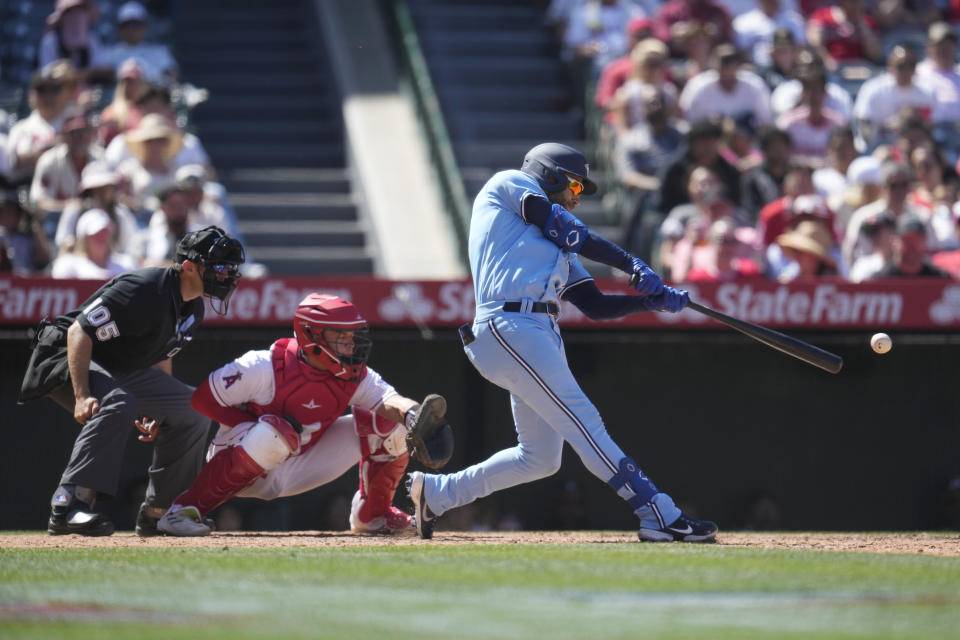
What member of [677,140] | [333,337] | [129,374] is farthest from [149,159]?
[333,337]

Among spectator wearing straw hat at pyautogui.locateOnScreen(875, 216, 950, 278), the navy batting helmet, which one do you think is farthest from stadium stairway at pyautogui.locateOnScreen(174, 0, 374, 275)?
the navy batting helmet

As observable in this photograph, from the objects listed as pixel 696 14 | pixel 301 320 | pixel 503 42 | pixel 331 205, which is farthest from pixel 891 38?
pixel 301 320

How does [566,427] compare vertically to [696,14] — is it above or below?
below

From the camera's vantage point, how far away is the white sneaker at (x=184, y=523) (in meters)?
7.43

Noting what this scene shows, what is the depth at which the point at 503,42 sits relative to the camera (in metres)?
15.4

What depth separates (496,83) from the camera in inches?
592

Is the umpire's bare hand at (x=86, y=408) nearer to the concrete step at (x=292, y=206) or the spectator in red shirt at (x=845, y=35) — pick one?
the concrete step at (x=292, y=206)

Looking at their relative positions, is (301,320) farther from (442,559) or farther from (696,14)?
(696,14)

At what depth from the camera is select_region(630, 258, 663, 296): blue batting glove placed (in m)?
6.76

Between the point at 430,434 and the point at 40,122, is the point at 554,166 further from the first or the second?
the point at 40,122

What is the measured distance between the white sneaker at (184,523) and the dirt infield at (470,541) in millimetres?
84

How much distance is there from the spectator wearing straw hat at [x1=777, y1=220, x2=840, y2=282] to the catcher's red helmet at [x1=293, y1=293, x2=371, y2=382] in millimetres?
4686

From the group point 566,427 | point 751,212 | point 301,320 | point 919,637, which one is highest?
point 751,212

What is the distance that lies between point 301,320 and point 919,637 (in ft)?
12.7
